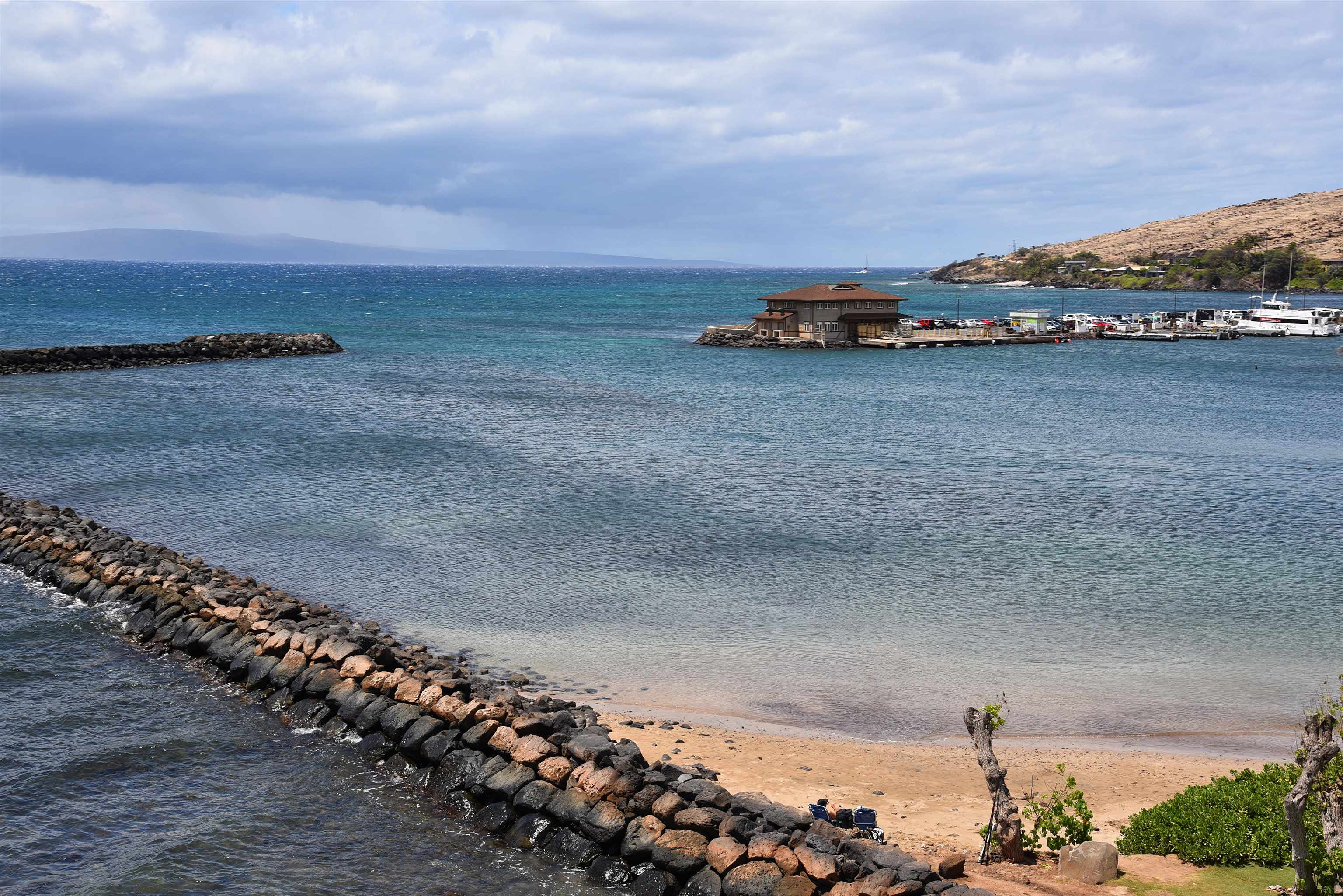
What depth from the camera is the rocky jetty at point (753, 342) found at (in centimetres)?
9044

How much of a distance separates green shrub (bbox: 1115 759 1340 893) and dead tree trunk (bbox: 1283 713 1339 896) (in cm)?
38

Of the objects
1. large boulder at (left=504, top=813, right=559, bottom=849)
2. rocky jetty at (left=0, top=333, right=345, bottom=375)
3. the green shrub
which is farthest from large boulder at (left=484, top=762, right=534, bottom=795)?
rocky jetty at (left=0, top=333, right=345, bottom=375)

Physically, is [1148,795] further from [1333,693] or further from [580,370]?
[580,370]

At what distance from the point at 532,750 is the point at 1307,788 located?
9114 mm

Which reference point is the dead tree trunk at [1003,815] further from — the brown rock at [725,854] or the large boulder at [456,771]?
the large boulder at [456,771]

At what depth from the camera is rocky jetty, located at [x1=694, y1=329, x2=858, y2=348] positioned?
90.4 meters

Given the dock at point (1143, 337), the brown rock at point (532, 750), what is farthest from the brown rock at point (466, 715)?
the dock at point (1143, 337)

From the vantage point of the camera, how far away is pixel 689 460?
39.5m

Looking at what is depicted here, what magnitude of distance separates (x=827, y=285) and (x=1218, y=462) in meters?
56.2

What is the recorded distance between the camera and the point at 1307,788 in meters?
10.1

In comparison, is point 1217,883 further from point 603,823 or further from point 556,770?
point 556,770

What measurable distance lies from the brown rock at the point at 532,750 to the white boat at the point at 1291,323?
11668 centimetres

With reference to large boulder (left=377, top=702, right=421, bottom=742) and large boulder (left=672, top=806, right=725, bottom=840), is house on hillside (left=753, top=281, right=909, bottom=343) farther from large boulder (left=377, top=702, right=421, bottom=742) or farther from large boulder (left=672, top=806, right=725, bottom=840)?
large boulder (left=672, top=806, right=725, bottom=840)

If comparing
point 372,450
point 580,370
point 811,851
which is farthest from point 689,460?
point 580,370
